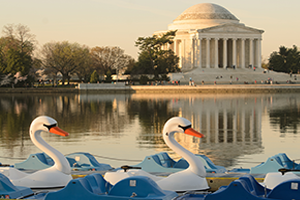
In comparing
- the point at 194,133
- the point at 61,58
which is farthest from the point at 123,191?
the point at 61,58

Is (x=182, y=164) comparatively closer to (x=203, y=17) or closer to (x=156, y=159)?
(x=156, y=159)

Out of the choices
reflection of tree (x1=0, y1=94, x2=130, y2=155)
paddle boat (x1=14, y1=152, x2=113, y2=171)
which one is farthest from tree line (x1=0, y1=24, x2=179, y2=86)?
paddle boat (x1=14, y1=152, x2=113, y2=171)

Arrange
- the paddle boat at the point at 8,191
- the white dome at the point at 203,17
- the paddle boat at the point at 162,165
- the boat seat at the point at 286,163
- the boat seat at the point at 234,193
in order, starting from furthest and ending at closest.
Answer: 1. the white dome at the point at 203,17
2. the boat seat at the point at 286,163
3. the paddle boat at the point at 162,165
4. the paddle boat at the point at 8,191
5. the boat seat at the point at 234,193

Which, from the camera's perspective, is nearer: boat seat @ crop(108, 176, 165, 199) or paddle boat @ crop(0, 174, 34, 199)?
boat seat @ crop(108, 176, 165, 199)

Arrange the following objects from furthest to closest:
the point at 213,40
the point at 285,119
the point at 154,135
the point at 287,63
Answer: the point at 213,40 → the point at 287,63 → the point at 285,119 → the point at 154,135

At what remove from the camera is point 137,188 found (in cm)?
1093

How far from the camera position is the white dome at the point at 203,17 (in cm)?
15125

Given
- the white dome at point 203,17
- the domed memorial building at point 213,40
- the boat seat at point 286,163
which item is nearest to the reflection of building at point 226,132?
the boat seat at point 286,163

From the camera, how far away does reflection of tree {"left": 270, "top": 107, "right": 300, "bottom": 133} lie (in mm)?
39969

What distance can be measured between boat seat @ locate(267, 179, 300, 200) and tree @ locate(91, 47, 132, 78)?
133 metres

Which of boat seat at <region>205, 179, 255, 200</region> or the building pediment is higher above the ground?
the building pediment

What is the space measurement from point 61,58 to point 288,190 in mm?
115719

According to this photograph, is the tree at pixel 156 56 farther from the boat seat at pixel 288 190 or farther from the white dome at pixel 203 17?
the boat seat at pixel 288 190

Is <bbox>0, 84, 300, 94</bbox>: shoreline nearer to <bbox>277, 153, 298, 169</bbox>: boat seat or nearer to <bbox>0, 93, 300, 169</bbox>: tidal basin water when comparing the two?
<bbox>0, 93, 300, 169</bbox>: tidal basin water
